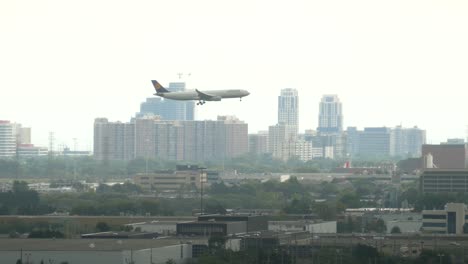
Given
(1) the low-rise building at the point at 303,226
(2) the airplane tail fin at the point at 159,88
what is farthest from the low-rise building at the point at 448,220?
(2) the airplane tail fin at the point at 159,88

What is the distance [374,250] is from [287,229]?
1850 centimetres

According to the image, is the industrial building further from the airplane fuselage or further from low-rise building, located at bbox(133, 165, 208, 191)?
the airplane fuselage

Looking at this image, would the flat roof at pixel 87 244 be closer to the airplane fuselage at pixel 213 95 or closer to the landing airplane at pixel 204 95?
the landing airplane at pixel 204 95

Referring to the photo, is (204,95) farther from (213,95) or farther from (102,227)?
(102,227)

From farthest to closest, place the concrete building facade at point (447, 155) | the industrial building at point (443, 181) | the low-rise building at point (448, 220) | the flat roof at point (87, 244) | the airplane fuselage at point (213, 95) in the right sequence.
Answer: the concrete building facade at point (447, 155) → the industrial building at point (443, 181) → the airplane fuselage at point (213, 95) → the low-rise building at point (448, 220) → the flat roof at point (87, 244)

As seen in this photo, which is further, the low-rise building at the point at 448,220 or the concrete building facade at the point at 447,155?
A: the concrete building facade at the point at 447,155

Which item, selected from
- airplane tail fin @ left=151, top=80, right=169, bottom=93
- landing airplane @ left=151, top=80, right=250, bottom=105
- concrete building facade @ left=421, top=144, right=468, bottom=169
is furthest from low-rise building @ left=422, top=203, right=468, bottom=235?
concrete building facade @ left=421, top=144, right=468, bottom=169

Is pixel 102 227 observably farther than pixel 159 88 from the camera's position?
No

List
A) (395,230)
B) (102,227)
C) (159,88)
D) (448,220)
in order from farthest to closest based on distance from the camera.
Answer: (159,88)
(448,220)
(395,230)
(102,227)

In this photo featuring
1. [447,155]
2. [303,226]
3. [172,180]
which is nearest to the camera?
[303,226]

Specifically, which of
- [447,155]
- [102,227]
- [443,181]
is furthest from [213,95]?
[447,155]

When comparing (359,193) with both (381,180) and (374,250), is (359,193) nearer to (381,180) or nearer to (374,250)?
(381,180)

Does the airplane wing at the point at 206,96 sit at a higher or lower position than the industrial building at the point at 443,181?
higher

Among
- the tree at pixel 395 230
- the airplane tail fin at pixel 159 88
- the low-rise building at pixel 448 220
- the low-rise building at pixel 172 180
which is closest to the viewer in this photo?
the tree at pixel 395 230
